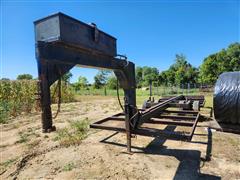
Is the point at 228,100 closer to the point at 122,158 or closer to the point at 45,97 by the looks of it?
the point at 122,158

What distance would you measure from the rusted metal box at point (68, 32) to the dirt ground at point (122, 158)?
6.36ft

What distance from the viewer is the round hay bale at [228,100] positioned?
4426mm

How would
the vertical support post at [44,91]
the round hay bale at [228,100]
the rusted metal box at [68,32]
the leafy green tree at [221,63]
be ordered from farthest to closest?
the leafy green tree at [221,63] → the round hay bale at [228,100] → the rusted metal box at [68,32] → the vertical support post at [44,91]

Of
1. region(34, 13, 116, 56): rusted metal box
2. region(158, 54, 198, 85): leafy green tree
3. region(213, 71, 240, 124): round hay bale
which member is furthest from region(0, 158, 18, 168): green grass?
region(158, 54, 198, 85): leafy green tree

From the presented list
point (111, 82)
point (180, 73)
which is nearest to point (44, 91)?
point (180, 73)

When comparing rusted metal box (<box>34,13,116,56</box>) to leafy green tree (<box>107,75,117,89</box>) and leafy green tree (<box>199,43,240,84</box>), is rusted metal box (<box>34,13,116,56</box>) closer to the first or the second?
leafy green tree (<box>199,43,240,84</box>)

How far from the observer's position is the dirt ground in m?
2.80

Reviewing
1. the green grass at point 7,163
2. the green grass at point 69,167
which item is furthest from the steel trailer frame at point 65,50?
the green grass at point 7,163

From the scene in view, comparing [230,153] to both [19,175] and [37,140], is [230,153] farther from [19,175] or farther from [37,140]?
[37,140]

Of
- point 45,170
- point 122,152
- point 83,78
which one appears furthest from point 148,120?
point 83,78

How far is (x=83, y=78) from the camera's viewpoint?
196ft

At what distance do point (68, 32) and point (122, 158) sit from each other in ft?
7.86

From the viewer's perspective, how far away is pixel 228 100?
4.47 metres

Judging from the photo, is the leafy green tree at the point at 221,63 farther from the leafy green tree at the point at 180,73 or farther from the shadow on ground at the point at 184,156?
the shadow on ground at the point at 184,156
